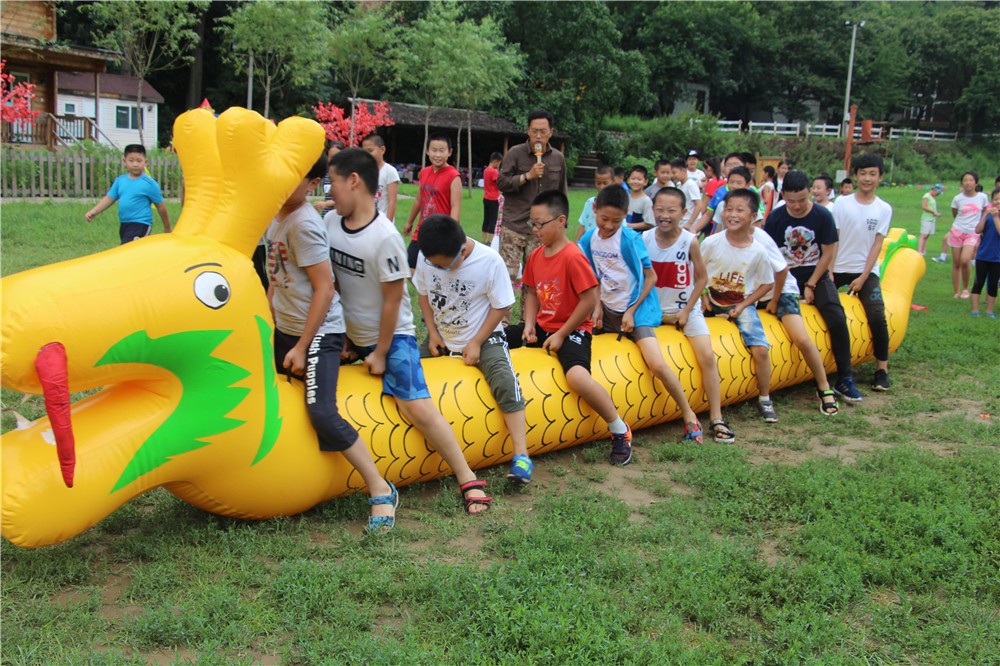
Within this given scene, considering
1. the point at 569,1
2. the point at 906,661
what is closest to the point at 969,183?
the point at 906,661

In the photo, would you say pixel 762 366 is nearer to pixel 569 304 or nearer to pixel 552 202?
pixel 569 304

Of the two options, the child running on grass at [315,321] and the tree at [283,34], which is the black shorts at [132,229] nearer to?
the child running on grass at [315,321]

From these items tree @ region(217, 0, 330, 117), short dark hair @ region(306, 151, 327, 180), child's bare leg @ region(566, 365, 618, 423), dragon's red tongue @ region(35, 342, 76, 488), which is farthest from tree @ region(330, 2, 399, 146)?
dragon's red tongue @ region(35, 342, 76, 488)

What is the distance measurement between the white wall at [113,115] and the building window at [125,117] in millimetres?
81

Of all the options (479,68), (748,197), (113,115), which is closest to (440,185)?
(748,197)

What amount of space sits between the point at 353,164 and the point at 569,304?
5.56ft

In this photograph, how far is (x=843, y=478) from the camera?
4.50 metres

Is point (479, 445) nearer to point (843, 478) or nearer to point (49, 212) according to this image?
point (843, 478)

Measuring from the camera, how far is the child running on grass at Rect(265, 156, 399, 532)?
3738 millimetres

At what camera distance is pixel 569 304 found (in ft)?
16.2

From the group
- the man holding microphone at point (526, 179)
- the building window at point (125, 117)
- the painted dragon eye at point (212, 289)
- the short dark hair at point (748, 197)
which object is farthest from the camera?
the building window at point (125, 117)

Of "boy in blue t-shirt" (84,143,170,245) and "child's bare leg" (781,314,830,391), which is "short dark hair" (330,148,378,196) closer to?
"child's bare leg" (781,314,830,391)

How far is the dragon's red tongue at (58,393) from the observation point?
2.85m

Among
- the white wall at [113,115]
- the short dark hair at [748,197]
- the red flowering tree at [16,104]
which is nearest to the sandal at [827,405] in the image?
the short dark hair at [748,197]
